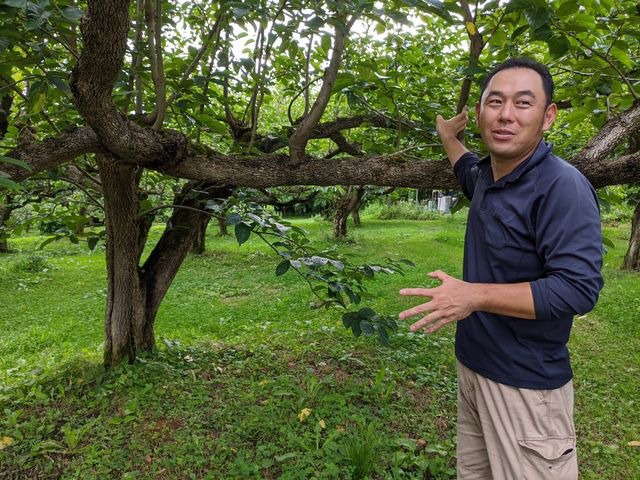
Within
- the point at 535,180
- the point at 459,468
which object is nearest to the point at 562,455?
the point at 459,468

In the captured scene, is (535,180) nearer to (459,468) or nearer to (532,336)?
(532,336)

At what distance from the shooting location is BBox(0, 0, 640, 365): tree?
5.43 ft

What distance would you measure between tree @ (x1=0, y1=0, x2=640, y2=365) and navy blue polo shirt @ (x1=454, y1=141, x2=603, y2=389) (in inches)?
24.6

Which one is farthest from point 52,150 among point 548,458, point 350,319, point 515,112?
point 548,458

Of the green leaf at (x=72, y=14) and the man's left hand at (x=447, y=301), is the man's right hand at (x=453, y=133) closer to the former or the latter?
the man's left hand at (x=447, y=301)

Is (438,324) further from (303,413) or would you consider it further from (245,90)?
(245,90)

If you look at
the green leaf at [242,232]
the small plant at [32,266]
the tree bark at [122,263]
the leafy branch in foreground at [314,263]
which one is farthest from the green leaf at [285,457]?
the small plant at [32,266]

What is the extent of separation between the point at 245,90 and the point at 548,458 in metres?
2.93

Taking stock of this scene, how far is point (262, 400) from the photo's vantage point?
10.0 feet

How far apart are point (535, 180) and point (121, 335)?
2885 mm

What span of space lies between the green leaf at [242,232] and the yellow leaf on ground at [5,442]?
1.72m

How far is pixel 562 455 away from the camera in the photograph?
1350mm

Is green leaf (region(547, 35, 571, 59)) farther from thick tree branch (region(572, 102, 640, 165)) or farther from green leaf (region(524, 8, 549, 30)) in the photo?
thick tree branch (region(572, 102, 640, 165))

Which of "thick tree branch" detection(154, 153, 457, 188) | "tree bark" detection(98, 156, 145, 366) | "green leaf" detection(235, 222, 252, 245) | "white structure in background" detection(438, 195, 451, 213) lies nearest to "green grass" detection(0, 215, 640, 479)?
"tree bark" detection(98, 156, 145, 366)
